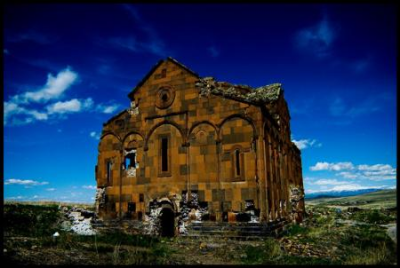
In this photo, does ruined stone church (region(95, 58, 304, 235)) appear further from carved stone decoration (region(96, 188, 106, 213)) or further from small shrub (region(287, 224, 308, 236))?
small shrub (region(287, 224, 308, 236))

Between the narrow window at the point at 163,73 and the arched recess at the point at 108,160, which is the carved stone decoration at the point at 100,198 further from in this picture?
the narrow window at the point at 163,73

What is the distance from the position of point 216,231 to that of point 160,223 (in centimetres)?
282

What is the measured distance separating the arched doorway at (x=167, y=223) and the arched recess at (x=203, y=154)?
83.2 inches

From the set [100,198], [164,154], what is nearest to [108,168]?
[100,198]

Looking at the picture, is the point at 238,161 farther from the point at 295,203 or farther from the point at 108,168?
the point at 295,203

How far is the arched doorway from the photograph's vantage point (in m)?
14.1

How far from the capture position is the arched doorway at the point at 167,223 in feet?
46.4

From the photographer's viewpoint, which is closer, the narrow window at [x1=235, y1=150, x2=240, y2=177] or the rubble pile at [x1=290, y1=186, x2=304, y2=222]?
the narrow window at [x1=235, y1=150, x2=240, y2=177]

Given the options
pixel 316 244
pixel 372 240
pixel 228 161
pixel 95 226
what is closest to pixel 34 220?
pixel 95 226

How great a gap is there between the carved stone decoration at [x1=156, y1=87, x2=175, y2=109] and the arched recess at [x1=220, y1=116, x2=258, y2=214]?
2848 mm

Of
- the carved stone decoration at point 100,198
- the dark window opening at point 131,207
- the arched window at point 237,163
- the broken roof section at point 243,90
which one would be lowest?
the dark window opening at point 131,207

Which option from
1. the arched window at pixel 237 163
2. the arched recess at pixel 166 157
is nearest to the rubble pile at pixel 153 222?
the arched recess at pixel 166 157

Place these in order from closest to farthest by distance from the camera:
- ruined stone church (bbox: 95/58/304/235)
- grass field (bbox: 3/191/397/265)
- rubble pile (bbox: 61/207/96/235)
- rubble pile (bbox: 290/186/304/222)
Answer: grass field (bbox: 3/191/397/265), ruined stone church (bbox: 95/58/304/235), rubble pile (bbox: 61/207/96/235), rubble pile (bbox: 290/186/304/222)

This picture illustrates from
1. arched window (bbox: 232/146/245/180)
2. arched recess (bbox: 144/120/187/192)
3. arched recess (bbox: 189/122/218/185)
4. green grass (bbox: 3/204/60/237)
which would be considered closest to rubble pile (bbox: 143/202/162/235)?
arched recess (bbox: 144/120/187/192)
